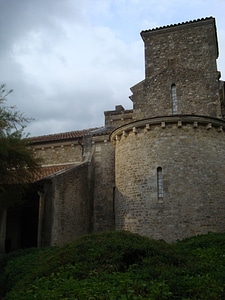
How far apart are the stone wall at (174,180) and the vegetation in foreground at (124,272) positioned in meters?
4.88

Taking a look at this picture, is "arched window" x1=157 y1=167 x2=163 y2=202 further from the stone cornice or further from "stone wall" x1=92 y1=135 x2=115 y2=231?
"stone wall" x1=92 y1=135 x2=115 y2=231

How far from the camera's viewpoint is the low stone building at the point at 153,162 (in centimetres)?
1559

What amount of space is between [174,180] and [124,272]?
8355 mm

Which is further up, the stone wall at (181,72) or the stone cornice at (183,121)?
the stone wall at (181,72)

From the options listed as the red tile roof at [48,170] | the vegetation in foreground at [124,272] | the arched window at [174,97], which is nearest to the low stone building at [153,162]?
the arched window at [174,97]

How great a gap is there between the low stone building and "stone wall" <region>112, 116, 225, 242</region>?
0.14 feet

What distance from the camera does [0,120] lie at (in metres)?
14.2

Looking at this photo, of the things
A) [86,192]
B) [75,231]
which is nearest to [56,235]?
[75,231]

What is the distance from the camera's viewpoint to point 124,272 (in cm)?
779

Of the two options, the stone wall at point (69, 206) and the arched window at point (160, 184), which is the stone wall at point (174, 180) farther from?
the stone wall at point (69, 206)

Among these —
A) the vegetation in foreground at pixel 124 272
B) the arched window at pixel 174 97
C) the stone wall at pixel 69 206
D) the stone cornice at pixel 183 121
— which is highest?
the arched window at pixel 174 97

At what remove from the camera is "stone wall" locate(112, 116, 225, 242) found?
50.2 ft

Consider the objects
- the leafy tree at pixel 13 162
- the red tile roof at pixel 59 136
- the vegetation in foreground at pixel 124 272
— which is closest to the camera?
the vegetation in foreground at pixel 124 272

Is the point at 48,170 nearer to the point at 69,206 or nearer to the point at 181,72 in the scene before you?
the point at 69,206
